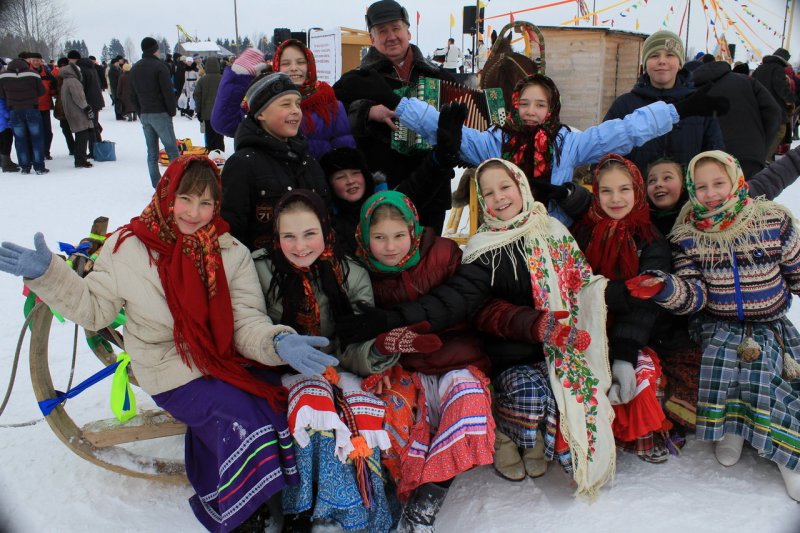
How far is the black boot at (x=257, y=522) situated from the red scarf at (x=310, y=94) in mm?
1874

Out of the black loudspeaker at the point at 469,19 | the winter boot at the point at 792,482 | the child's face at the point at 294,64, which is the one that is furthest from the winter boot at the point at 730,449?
the black loudspeaker at the point at 469,19

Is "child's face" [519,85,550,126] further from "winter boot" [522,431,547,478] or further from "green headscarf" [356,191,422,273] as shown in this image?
"winter boot" [522,431,547,478]

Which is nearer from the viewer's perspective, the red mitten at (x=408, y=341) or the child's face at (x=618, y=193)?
the red mitten at (x=408, y=341)

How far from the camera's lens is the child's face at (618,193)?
276cm

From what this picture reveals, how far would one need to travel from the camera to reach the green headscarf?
2.54 meters

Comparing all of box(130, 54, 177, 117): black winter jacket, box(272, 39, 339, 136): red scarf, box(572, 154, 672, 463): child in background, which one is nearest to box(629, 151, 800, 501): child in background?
box(572, 154, 672, 463): child in background

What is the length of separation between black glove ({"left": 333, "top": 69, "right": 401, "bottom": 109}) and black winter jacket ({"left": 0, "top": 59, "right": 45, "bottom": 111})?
8292 mm

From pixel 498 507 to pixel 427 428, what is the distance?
45 centimetres

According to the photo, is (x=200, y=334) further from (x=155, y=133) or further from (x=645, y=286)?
(x=155, y=133)

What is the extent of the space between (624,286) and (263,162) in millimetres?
1745

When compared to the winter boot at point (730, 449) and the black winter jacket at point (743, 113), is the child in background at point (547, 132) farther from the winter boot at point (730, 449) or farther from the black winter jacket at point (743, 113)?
the black winter jacket at point (743, 113)

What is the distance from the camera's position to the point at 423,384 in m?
2.53

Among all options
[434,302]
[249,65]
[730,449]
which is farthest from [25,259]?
[730,449]

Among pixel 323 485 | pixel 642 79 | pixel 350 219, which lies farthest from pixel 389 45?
pixel 323 485
